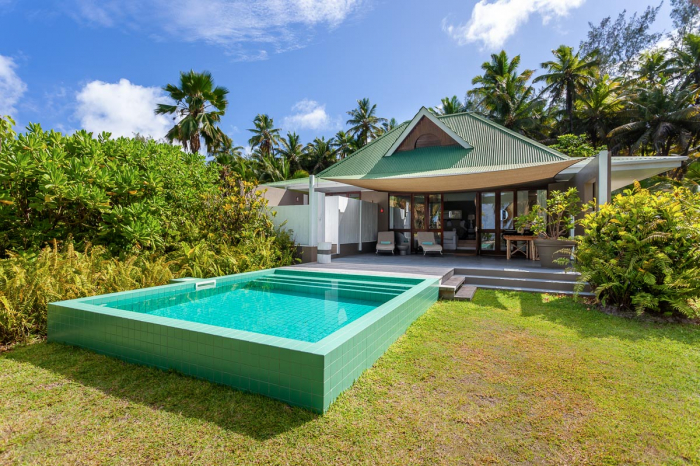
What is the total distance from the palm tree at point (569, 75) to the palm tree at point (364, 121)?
52.4ft

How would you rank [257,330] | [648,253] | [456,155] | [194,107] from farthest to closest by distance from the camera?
[194,107] → [456,155] → [648,253] → [257,330]

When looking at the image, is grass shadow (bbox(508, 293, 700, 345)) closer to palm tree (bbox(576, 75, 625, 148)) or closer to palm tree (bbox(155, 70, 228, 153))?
palm tree (bbox(155, 70, 228, 153))

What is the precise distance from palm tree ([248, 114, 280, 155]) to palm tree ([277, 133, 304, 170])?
2.89 ft

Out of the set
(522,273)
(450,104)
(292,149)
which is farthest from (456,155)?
(292,149)

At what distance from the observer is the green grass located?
2336 millimetres

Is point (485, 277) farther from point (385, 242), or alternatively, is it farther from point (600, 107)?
point (600, 107)

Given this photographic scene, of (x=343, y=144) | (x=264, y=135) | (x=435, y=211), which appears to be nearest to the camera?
(x=435, y=211)

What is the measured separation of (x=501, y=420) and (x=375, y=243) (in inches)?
477

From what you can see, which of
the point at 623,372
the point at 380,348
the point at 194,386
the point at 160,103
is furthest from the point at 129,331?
the point at 160,103

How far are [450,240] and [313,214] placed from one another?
6.20 metres

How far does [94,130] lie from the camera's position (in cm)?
773

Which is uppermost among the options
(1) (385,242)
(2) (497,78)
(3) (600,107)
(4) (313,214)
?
(2) (497,78)

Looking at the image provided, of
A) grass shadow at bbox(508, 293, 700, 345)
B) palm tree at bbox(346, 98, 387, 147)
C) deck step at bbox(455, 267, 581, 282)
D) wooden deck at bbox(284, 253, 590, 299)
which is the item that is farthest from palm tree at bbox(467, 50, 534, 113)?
grass shadow at bbox(508, 293, 700, 345)

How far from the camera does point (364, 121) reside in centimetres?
3775
